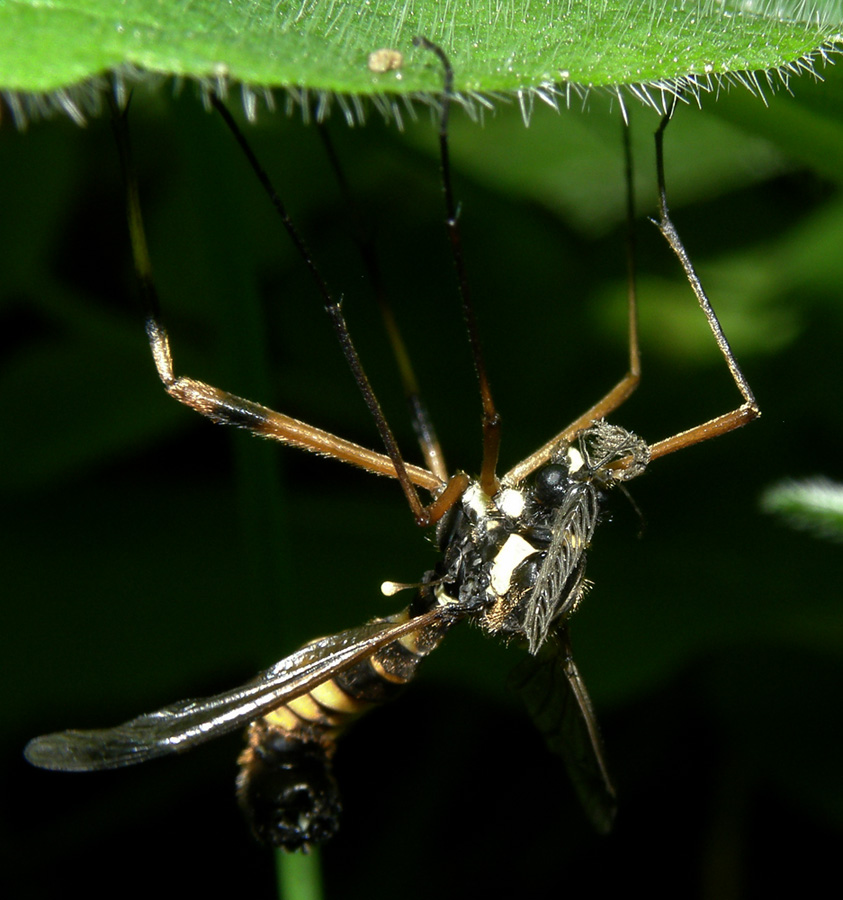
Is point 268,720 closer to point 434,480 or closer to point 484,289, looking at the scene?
point 434,480

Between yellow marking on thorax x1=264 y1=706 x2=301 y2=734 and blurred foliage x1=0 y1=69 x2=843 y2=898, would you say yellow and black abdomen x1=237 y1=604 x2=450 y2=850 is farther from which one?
blurred foliage x1=0 y1=69 x2=843 y2=898

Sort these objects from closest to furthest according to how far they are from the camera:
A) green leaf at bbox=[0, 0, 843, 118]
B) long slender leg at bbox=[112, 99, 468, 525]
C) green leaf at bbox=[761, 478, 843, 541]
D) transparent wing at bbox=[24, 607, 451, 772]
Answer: green leaf at bbox=[0, 0, 843, 118] → green leaf at bbox=[761, 478, 843, 541] → transparent wing at bbox=[24, 607, 451, 772] → long slender leg at bbox=[112, 99, 468, 525]

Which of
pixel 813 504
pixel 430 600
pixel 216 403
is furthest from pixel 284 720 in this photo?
pixel 813 504

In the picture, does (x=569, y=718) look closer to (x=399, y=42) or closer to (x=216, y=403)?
(x=216, y=403)

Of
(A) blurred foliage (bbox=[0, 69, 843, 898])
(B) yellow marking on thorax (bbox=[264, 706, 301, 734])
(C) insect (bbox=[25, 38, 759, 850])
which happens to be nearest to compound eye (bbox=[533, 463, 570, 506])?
(C) insect (bbox=[25, 38, 759, 850])

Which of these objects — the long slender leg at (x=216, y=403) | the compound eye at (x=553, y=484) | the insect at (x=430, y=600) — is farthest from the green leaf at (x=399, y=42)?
the compound eye at (x=553, y=484)

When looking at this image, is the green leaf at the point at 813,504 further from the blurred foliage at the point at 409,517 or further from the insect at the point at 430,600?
the blurred foliage at the point at 409,517

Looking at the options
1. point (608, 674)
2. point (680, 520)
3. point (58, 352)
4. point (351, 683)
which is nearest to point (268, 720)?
point (351, 683)
